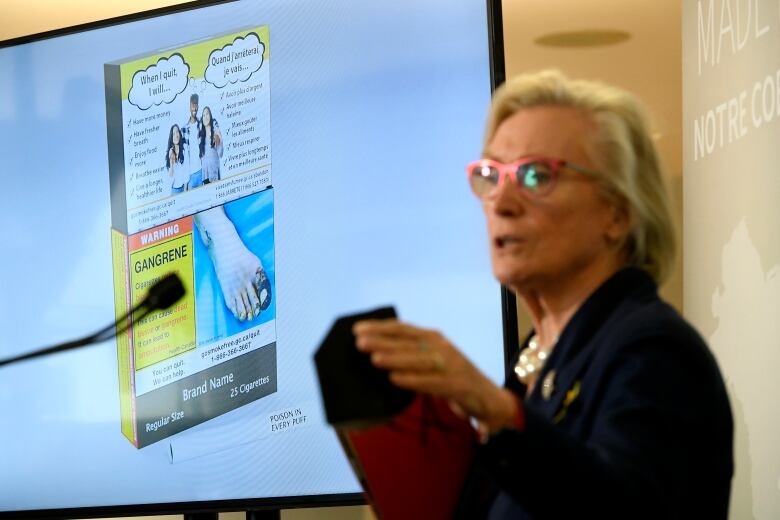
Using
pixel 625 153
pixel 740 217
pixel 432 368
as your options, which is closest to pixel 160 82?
pixel 740 217

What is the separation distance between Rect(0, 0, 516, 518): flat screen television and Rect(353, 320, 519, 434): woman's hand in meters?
1.69

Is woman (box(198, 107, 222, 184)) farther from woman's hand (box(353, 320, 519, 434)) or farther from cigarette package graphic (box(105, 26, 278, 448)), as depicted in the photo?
woman's hand (box(353, 320, 519, 434))

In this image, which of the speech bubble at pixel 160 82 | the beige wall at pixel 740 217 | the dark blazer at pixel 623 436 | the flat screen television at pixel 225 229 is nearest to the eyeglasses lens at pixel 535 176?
the dark blazer at pixel 623 436

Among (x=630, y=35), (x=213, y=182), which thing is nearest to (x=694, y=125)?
(x=630, y=35)

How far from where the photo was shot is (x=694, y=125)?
2820mm

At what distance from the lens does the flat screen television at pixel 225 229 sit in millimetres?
2975

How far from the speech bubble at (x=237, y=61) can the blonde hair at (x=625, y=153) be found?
1.67m

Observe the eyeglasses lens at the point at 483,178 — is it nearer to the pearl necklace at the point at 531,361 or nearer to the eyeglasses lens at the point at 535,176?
the eyeglasses lens at the point at 535,176

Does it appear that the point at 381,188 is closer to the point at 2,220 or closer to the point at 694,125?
the point at 694,125

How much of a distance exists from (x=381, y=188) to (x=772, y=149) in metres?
1.04

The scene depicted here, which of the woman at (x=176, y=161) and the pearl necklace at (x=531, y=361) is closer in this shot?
the pearl necklace at (x=531, y=361)

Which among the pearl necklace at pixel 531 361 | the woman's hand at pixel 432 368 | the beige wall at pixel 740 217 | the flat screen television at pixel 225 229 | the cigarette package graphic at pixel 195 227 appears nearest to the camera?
the woman's hand at pixel 432 368

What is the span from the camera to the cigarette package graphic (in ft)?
10.3

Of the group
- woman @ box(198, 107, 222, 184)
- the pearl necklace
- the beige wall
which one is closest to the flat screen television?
woman @ box(198, 107, 222, 184)
